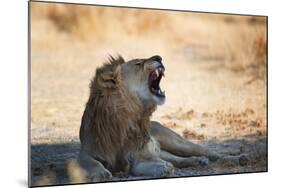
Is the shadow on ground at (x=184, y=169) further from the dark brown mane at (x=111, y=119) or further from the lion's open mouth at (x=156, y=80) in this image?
the lion's open mouth at (x=156, y=80)

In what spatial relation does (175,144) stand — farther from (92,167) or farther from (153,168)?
(92,167)

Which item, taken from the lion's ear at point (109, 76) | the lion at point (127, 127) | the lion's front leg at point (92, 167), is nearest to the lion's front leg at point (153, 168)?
the lion at point (127, 127)

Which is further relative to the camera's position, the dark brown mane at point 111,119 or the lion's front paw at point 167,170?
the lion's front paw at point 167,170

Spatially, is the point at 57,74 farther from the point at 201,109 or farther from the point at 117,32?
the point at 201,109

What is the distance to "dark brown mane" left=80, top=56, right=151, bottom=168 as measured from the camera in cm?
363

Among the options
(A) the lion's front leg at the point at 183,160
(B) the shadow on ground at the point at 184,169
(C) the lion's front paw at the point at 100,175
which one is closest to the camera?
(B) the shadow on ground at the point at 184,169

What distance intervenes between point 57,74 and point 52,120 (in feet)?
1.07

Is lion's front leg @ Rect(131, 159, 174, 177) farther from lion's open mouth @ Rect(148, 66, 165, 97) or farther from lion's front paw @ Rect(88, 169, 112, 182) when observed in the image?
lion's open mouth @ Rect(148, 66, 165, 97)

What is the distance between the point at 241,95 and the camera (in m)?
4.07

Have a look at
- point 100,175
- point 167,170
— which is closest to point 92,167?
point 100,175

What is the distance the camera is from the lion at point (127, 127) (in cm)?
363

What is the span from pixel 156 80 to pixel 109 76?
1.21ft

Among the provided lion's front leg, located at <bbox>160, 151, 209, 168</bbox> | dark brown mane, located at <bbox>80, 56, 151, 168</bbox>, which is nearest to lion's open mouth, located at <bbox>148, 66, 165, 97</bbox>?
dark brown mane, located at <bbox>80, 56, 151, 168</bbox>
